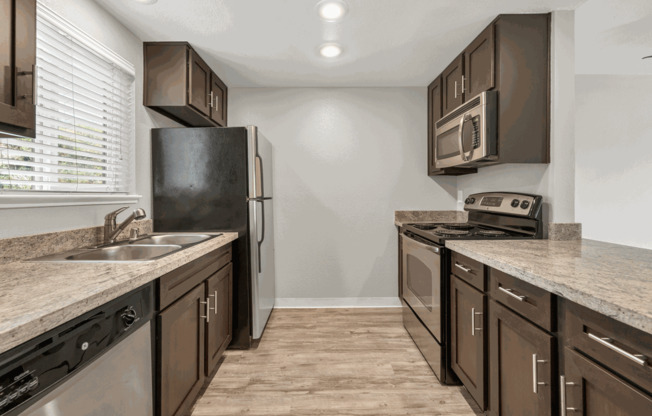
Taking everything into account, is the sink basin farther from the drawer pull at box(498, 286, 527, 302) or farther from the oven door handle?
the drawer pull at box(498, 286, 527, 302)

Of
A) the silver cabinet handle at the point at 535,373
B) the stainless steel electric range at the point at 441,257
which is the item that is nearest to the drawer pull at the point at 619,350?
the silver cabinet handle at the point at 535,373

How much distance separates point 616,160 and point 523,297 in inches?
101

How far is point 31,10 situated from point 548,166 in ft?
8.46

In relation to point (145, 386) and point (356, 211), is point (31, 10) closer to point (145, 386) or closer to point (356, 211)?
point (145, 386)

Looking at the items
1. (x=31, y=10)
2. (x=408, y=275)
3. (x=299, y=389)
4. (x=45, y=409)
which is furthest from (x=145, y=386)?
(x=408, y=275)

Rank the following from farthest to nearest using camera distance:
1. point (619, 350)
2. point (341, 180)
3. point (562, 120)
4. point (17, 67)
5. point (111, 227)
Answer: point (341, 180)
point (562, 120)
point (111, 227)
point (17, 67)
point (619, 350)

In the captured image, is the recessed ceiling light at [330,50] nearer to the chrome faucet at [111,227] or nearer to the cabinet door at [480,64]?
the cabinet door at [480,64]

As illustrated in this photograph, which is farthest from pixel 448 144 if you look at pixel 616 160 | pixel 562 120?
pixel 616 160

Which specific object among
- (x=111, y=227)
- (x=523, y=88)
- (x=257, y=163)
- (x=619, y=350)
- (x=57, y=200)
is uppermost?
(x=523, y=88)

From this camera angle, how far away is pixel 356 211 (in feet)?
10.8

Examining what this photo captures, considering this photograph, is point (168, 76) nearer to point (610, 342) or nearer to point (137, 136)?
point (137, 136)

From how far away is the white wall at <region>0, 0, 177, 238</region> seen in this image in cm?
136

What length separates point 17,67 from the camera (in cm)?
101

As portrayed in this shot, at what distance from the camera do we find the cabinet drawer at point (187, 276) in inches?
51.2
